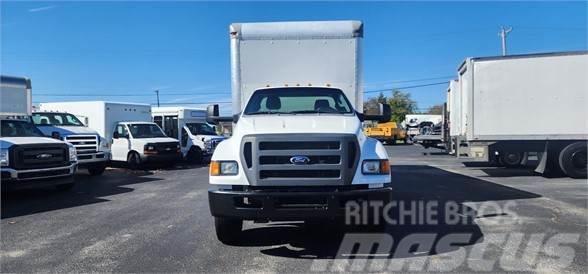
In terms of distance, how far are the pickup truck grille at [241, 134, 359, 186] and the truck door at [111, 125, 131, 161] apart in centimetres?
1456

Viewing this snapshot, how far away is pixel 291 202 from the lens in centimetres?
527

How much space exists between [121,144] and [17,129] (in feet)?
23.7

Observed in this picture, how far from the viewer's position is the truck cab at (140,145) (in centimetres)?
1828

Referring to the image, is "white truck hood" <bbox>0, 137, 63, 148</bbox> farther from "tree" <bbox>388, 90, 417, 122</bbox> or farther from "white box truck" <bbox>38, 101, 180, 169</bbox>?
"tree" <bbox>388, 90, 417, 122</bbox>

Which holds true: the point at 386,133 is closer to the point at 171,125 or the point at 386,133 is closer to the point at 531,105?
the point at 171,125

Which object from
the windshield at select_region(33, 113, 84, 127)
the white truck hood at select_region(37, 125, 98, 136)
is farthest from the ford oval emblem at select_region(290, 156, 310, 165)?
the windshield at select_region(33, 113, 84, 127)

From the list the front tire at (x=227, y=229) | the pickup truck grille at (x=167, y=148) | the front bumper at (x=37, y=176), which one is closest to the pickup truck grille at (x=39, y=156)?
the front bumper at (x=37, y=176)

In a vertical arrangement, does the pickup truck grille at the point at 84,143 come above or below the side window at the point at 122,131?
below

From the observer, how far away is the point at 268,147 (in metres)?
5.43

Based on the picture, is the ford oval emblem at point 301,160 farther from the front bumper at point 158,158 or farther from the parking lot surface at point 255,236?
the front bumper at point 158,158

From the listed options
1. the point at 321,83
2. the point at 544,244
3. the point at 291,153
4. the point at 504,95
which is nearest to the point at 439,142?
the point at 504,95

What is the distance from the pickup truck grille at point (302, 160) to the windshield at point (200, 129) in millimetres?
16960

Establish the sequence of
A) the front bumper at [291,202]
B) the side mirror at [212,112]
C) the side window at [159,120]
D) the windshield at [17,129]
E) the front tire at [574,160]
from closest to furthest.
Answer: the front bumper at [291,202] → the side mirror at [212,112] → the windshield at [17,129] → the front tire at [574,160] → the side window at [159,120]

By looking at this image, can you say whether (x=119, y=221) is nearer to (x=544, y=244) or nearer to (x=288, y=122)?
(x=288, y=122)
